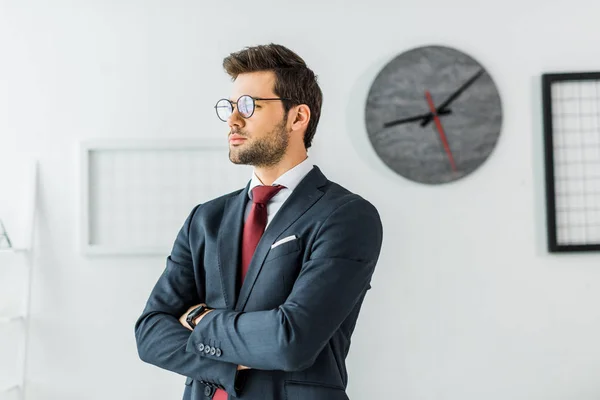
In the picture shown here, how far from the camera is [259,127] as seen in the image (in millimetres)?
1566

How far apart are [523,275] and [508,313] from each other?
0.15 metres

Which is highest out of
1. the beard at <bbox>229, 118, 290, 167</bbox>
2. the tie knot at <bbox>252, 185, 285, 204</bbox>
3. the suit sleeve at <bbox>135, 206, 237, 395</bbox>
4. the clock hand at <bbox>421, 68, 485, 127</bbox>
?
the clock hand at <bbox>421, 68, 485, 127</bbox>

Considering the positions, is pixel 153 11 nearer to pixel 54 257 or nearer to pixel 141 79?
pixel 141 79

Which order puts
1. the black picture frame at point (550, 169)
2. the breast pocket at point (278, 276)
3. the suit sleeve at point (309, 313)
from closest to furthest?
the suit sleeve at point (309, 313) → the breast pocket at point (278, 276) → the black picture frame at point (550, 169)

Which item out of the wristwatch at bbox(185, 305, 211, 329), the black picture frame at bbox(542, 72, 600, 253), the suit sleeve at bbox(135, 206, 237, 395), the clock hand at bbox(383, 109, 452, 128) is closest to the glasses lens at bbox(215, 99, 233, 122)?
the suit sleeve at bbox(135, 206, 237, 395)

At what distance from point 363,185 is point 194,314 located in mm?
1044

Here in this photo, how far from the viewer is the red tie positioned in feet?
5.08

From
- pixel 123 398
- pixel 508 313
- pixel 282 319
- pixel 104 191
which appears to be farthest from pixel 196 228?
pixel 508 313

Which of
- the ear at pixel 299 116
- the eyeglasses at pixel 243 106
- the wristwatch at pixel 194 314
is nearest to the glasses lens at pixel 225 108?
the eyeglasses at pixel 243 106

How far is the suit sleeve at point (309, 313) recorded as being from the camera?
4.49ft

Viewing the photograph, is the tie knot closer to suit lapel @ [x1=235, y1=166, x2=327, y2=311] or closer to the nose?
suit lapel @ [x1=235, y1=166, x2=327, y2=311]

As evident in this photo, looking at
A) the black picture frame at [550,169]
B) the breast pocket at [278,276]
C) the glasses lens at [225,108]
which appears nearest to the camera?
the breast pocket at [278,276]

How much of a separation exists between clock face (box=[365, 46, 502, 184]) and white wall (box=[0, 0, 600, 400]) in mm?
51

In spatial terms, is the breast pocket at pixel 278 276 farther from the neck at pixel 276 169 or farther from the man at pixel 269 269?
the neck at pixel 276 169
